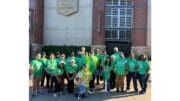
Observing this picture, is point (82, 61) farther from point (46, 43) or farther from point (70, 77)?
point (46, 43)

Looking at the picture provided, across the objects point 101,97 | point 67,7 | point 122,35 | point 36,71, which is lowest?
point 101,97

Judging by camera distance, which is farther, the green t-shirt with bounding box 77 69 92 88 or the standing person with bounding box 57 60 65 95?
the standing person with bounding box 57 60 65 95

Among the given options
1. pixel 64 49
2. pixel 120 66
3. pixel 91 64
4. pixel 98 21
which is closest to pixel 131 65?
pixel 120 66

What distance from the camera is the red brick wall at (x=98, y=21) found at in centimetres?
3359

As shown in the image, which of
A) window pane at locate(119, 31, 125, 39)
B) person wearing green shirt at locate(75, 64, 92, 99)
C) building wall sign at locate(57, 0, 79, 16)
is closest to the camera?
person wearing green shirt at locate(75, 64, 92, 99)

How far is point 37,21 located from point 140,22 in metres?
8.60

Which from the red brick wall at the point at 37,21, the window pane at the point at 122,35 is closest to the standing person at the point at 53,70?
the red brick wall at the point at 37,21

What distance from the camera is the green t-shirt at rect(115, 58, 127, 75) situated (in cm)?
1308

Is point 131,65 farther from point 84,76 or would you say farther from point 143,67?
point 84,76

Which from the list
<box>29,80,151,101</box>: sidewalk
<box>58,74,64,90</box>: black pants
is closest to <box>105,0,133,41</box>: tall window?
<box>29,80,151,101</box>: sidewalk

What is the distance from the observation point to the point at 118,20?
114ft

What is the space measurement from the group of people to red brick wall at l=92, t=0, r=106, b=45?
19.8 meters

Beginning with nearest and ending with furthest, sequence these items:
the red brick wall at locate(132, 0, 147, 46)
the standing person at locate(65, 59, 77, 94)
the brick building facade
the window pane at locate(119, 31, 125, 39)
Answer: the standing person at locate(65, 59, 77, 94) < the red brick wall at locate(132, 0, 147, 46) < the brick building facade < the window pane at locate(119, 31, 125, 39)

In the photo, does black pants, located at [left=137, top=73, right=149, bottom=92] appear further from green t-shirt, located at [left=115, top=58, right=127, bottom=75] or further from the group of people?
green t-shirt, located at [left=115, top=58, right=127, bottom=75]
